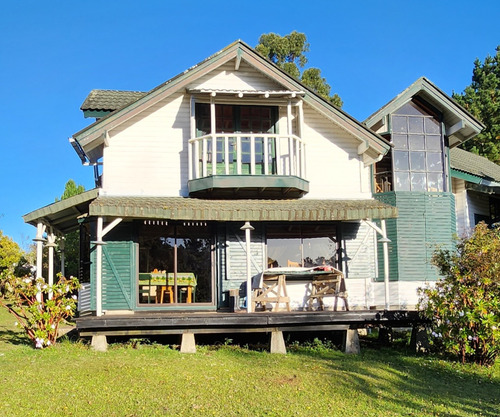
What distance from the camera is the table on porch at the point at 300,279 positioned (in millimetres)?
13039

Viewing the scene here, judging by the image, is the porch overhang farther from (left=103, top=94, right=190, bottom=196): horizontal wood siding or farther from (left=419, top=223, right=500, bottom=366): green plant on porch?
(left=419, top=223, right=500, bottom=366): green plant on porch

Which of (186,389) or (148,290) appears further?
(148,290)

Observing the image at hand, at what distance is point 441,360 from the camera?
11555mm

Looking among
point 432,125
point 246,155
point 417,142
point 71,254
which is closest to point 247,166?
point 246,155

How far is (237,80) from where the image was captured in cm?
1494

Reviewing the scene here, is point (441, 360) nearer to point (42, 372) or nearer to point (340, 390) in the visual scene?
point (340, 390)

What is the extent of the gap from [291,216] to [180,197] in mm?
2972

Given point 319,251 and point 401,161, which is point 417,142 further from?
point 319,251

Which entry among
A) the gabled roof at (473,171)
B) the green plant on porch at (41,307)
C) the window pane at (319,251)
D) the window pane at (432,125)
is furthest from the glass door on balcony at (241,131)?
the gabled roof at (473,171)

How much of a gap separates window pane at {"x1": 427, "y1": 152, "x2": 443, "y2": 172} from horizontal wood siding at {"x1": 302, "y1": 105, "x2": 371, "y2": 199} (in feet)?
8.90

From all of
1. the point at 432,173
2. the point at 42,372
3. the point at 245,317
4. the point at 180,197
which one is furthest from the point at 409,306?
the point at 42,372

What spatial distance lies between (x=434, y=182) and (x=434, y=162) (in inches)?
24.6

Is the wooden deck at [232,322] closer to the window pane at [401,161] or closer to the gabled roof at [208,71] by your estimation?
the gabled roof at [208,71]

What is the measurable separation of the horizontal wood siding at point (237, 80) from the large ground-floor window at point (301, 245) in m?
3.46
